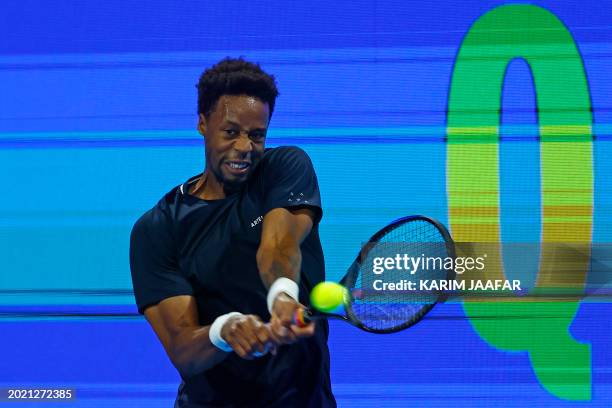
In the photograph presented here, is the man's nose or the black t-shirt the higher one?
the man's nose

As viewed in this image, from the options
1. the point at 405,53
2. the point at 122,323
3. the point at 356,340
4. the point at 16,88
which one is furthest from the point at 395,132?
the point at 16,88

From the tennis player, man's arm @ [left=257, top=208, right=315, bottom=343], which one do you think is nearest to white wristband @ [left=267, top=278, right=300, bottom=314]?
man's arm @ [left=257, top=208, right=315, bottom=343]

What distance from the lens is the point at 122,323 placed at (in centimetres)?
307

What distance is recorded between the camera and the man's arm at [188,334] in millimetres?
1575

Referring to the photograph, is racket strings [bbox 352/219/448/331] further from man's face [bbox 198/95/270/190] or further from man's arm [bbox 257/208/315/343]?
man's face [bbox 198/95/270/190]

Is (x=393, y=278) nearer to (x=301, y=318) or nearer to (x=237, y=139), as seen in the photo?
(x=237, y=139)

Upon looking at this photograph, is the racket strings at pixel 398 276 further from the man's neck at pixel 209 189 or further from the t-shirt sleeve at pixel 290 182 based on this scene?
the man's neck at pixel 209 189

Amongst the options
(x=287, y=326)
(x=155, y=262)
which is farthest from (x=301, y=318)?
(x=155, y=262)

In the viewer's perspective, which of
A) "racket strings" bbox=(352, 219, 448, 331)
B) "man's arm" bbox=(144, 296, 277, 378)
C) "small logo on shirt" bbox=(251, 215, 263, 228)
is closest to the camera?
"man's arm" bbox=(144, 296, 277, 378)

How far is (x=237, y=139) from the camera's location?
1869 millimetres

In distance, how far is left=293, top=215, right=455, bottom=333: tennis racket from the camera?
189 centimetres

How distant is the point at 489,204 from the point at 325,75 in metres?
0.74

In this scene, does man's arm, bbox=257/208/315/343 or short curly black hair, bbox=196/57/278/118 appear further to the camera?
short curly black hair, bbox=196/57/278/118

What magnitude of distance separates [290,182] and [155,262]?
1.13 ft
